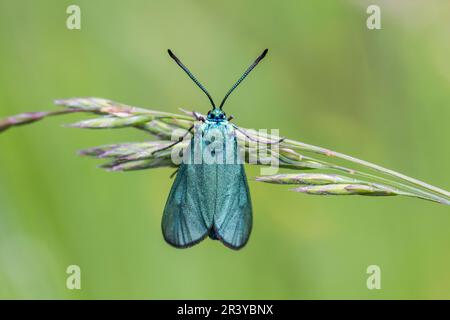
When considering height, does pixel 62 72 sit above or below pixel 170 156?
above

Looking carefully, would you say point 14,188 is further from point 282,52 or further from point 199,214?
A: point 282,52

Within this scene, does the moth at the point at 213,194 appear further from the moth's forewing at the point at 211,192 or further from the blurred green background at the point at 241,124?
the blurred green background at the point at 241,124

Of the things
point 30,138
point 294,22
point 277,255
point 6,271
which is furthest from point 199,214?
point 294,22

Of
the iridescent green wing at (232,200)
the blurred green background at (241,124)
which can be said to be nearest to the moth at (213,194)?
the iridescent green wing at (232,200)

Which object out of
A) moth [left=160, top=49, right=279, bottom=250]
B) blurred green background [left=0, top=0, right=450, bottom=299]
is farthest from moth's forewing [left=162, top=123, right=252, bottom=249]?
blurred green background [left=0, top=0, right=450, bottom=299]

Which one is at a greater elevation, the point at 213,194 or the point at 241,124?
the point at 241,124

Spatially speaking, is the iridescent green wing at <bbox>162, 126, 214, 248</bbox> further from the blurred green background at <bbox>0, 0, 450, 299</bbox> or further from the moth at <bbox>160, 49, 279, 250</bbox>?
the blurred green background at <bbox>0, 0, 450, 299</bbox>

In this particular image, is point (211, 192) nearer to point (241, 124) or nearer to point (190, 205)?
point (190, 205)

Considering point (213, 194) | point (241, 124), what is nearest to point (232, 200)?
point (213, 194)
